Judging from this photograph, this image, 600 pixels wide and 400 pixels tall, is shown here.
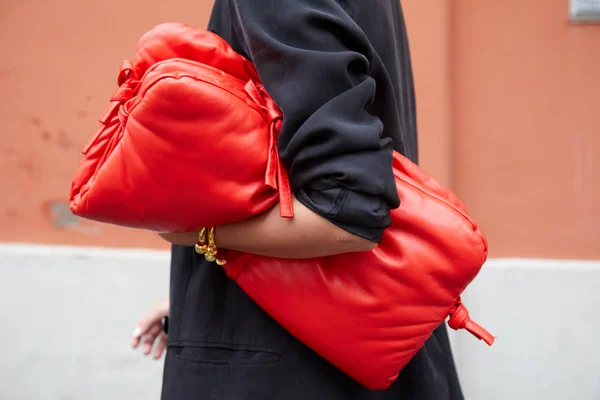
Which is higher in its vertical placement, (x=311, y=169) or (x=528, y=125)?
(x=311, y=169)

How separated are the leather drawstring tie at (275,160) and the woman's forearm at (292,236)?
13 mm

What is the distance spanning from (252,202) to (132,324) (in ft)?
4.08

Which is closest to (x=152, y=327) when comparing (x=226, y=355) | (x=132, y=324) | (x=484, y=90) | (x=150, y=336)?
(x=150, y=336)

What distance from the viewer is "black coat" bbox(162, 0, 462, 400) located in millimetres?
501

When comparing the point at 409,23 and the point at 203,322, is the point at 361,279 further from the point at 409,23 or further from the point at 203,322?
the point at 409,23

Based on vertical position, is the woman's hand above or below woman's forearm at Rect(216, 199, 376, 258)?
below

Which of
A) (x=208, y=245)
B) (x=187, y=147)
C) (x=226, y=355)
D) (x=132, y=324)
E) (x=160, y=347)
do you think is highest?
(x=187, y=147)

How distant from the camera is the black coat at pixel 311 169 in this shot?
50cm

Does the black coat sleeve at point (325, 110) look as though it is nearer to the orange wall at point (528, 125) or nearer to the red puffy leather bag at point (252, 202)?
the red puffy leather bag at point (252, 202)

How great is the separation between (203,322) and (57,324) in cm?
119

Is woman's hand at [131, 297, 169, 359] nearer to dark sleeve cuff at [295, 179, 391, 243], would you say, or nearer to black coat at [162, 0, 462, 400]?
black coat at [162, 0, 462, 400]

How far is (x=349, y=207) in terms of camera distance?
1.63ft

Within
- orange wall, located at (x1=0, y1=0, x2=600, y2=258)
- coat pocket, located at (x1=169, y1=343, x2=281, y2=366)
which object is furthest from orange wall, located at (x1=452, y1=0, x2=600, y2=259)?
coat pocket, located at (x1=169, y1=343, x2=281, y2=366)

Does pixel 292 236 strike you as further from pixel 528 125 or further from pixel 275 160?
pixel 528 125
